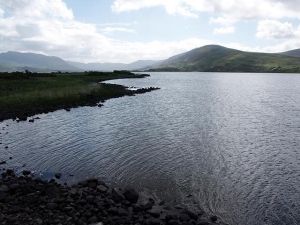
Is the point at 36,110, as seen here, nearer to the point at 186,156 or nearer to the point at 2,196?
the point at 186,156

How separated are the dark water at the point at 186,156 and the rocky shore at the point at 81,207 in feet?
7.30

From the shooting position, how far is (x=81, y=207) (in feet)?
56.2

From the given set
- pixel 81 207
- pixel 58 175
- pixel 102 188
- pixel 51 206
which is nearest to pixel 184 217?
pixel 81 207

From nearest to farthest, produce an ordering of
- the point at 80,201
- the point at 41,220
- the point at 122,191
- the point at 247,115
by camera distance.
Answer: the point at 41,220 < the point at 80,201 < the point at 122,191 < the point at 247,115

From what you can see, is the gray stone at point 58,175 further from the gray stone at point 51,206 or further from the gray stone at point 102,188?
the gray stone at point 51,206

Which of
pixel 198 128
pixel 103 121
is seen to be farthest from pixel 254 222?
pixel 103 121

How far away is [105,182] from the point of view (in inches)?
891

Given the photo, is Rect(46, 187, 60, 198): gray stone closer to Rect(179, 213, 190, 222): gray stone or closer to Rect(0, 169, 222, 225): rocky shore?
Rect(0, 169, 222, 225): rocky shore

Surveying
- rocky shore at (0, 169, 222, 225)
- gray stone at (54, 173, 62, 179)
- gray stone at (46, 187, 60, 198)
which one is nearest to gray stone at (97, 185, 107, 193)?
rocky shore at (0, 169, 222, 225)

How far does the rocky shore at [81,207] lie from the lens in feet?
51.5

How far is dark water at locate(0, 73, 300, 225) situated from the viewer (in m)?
20.0

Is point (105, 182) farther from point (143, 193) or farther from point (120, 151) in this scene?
point (120, 151)

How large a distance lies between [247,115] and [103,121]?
30.6 meters

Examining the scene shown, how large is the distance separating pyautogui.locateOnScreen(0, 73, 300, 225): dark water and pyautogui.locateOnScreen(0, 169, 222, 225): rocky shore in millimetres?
2225
